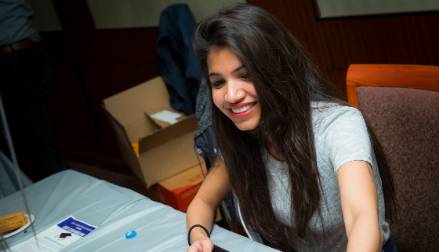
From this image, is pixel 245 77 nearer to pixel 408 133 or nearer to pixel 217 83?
pixel 217 83

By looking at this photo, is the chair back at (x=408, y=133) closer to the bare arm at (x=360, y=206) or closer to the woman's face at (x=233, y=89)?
the bare arm at (x=360, y=206)

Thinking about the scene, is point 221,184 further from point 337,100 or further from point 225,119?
point 337,100

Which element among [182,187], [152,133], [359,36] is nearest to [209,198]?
[359,36]

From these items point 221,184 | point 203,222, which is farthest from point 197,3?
point 203,222

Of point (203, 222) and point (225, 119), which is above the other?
point (225, 119)

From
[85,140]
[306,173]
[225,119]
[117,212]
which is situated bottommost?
[85,140]

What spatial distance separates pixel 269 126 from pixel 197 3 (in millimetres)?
1686

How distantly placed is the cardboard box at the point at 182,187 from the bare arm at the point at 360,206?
1.36 m

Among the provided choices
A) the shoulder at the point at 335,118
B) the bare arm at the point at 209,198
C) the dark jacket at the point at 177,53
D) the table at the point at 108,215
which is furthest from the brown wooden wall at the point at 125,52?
the table at the point at 108,215

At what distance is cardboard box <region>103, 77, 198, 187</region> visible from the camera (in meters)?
2.54

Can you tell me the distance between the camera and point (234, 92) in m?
1.23

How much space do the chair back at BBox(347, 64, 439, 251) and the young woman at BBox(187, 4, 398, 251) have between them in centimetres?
9

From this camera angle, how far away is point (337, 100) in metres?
1.31

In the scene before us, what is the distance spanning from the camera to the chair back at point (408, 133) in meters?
1.27
